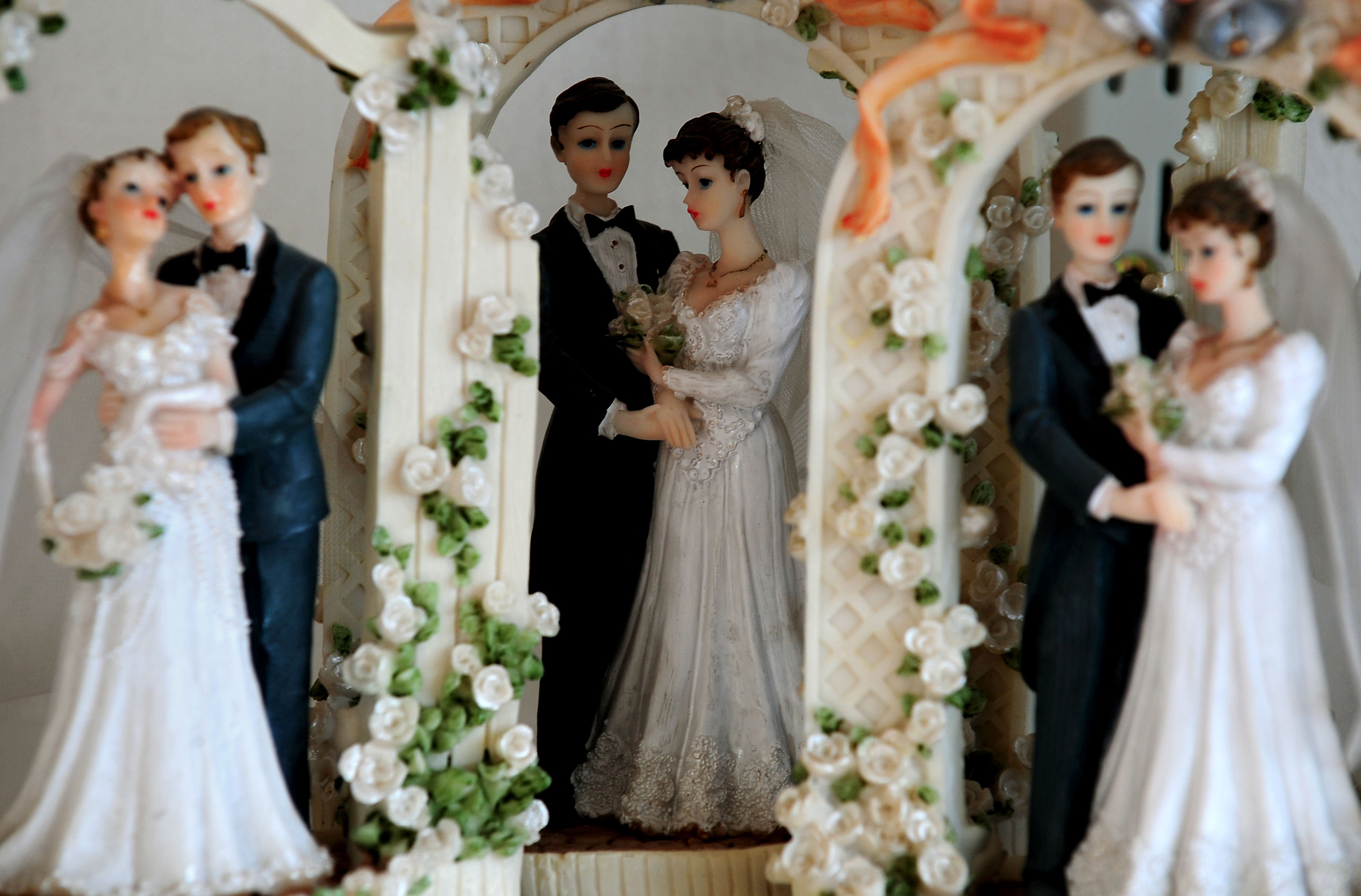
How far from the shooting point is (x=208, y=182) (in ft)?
8.86

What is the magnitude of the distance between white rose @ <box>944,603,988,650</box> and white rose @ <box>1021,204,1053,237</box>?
34.9 inches

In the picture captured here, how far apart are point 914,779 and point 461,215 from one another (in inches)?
53.6

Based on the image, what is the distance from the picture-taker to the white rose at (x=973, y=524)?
112 inches

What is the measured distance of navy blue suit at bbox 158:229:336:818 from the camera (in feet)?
8.99

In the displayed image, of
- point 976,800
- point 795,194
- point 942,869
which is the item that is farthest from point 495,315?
point 976,800

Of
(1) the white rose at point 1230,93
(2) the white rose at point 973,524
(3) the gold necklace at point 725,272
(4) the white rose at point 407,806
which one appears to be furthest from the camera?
(3) the gold necklace at point 725,272

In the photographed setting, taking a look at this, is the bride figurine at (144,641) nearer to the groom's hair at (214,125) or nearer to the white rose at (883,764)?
the groom's hair at (214,125)

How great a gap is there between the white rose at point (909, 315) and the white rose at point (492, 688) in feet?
3.25

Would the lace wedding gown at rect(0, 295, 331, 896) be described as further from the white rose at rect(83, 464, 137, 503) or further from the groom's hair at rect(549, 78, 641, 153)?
the groom's hair at rect(549, 78, 641, 153)

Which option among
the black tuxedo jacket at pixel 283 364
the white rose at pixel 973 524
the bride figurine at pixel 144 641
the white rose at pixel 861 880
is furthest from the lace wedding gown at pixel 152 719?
the white rose at pixel 973 524

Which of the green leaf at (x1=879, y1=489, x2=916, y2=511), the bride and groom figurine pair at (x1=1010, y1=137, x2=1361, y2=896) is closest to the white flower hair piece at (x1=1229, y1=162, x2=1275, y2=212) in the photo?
the bride and groom figurine pair at (x1=1010, y1=137, x2=1361, y2=896)

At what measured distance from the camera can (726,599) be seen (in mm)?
3322

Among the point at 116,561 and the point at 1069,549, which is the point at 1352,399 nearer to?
the point at 1069,549

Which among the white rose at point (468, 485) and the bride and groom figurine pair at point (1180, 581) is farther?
the white rose at point (468, 485)
